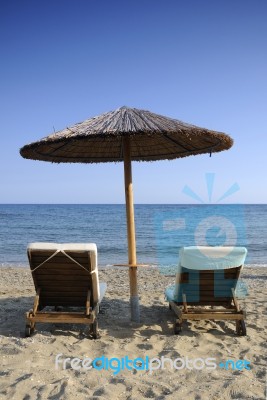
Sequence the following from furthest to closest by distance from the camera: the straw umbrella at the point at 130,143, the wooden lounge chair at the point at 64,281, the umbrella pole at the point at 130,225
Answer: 1. the umbrella pole at the point at 130,225
2. the wooden lounge chair at the point at 64,281
3. the straw umbrella at the point at 130,143

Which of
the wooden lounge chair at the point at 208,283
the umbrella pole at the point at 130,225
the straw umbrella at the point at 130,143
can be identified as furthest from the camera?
the umbrella pole at the point at 130,225

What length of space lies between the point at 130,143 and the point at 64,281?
211 cm

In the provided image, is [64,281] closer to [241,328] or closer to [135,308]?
[135,308]

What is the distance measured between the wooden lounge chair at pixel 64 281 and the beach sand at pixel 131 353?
0.23 m

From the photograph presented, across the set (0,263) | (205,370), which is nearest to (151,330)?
(205,370)

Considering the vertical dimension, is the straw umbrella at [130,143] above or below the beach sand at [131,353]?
above

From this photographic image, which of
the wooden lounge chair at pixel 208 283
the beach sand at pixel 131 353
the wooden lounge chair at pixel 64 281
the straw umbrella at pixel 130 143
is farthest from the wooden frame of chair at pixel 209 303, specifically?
the wooden lounge chair at pixel 64 281

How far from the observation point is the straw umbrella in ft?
13.5

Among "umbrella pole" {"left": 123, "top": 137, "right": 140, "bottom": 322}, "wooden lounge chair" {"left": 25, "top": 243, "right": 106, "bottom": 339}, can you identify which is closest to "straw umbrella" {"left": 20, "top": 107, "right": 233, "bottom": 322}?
"umbrella pole" {"left": 123, "top": 137, "right": 140, "bottom": 322}

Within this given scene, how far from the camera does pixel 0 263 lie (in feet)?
44.9

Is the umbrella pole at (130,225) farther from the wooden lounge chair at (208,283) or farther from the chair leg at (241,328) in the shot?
the chair leg at (241,328)

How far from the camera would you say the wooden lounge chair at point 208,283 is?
438 centimetres

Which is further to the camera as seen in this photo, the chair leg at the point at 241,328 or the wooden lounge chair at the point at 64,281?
the chair leg at the point at 241,328

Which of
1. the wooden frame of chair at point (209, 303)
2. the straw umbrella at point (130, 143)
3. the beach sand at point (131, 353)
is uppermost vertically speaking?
the straw umbrella at point (130, 143)
